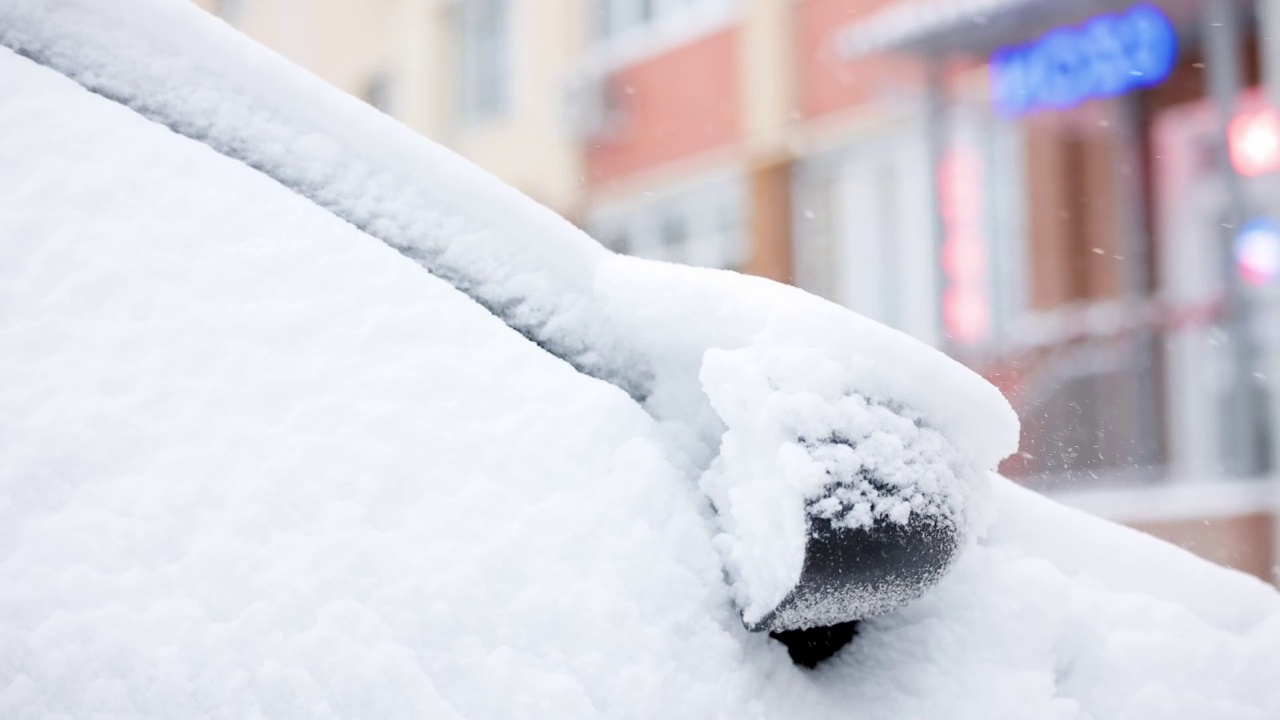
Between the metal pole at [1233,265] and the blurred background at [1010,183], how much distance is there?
0.01m

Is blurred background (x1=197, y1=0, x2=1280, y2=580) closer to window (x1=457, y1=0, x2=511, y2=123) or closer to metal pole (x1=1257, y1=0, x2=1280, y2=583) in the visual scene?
metal pole (x1=1257, y1=0, x2=1280, y2=583)

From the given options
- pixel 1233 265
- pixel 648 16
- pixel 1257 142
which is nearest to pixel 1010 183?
pixel 1257 142

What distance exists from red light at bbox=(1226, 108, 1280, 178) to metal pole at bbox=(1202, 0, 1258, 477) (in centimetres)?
57

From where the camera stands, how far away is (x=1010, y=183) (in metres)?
9.14

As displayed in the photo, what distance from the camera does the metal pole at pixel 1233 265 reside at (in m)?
6.40

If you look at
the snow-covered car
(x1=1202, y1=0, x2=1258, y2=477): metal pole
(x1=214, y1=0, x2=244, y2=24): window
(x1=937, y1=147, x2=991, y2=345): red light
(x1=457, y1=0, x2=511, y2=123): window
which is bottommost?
(x1=214, y1=0, x2=244, y2=24): window

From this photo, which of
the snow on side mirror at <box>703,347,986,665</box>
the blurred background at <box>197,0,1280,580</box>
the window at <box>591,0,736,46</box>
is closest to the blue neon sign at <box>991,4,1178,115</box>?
the blurred background at <box>197,0,1280,580</box>

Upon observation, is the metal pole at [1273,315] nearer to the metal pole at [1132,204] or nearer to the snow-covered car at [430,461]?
the metal pole at [1132,204]

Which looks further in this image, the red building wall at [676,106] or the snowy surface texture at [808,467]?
the red building wall at [676,106]

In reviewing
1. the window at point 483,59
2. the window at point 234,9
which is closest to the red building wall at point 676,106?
the window at point 483,59

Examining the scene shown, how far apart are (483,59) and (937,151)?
723cm

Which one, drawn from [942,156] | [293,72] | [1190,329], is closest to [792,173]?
[942,156]

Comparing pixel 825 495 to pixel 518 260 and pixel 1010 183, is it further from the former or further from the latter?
pixel 1010 183

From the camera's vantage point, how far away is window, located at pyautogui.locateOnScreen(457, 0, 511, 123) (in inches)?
547
